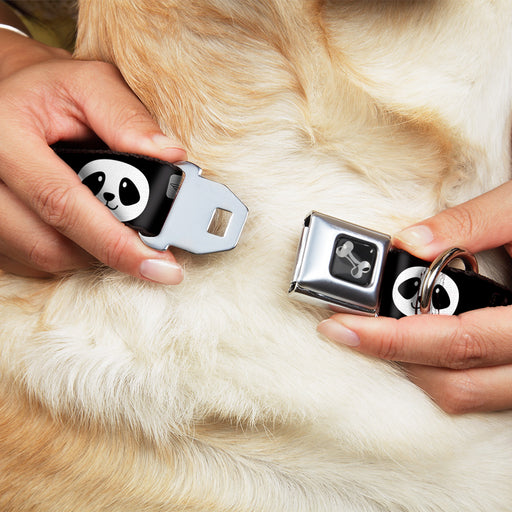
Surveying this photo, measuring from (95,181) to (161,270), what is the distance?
0.16m

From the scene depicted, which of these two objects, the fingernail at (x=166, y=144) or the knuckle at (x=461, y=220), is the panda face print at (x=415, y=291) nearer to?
the knuckle at (x=461, y=220)

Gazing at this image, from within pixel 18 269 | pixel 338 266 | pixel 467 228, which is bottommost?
pixel 18 269

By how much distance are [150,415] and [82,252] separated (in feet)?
0.91

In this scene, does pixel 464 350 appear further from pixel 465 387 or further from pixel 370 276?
pixel 370 276

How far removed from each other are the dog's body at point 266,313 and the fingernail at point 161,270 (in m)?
0.04

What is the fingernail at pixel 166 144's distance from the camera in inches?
25.5

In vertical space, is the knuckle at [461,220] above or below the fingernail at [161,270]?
above

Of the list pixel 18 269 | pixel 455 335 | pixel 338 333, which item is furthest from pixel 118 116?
pixel 455 335

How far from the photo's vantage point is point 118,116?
70 cm

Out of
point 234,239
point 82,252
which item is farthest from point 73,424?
point 234,239

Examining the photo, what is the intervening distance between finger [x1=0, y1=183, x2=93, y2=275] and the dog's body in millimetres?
45

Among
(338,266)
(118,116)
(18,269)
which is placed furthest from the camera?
Result: (18,269)

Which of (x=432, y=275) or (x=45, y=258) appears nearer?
(x=432, y=275)

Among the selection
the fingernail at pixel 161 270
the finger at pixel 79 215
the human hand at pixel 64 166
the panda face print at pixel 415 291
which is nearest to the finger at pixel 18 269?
the human hand at pixel 64 166
